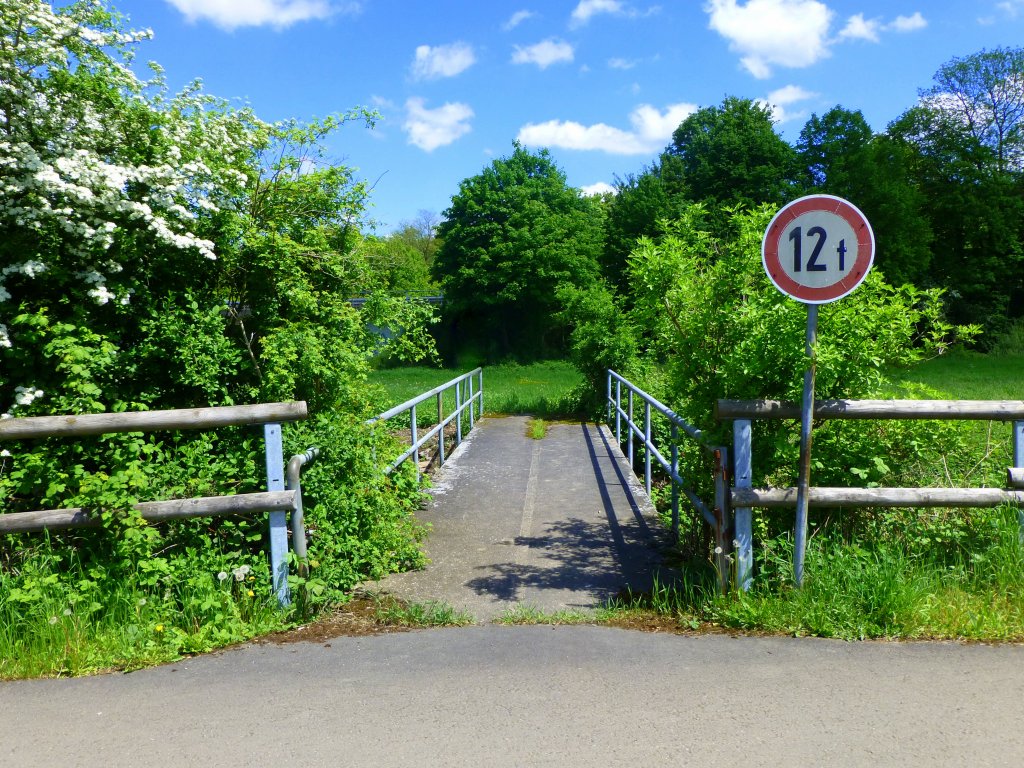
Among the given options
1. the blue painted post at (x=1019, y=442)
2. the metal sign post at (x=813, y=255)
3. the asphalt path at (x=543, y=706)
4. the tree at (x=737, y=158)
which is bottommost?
the asphalt path at (x=543, y=706)

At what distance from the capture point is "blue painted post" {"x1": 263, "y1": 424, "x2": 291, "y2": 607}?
4.41 metres

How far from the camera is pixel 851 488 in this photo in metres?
4.42

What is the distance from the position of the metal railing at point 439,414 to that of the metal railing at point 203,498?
95cm

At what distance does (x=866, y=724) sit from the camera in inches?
122

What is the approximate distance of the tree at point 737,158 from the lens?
3847 cm

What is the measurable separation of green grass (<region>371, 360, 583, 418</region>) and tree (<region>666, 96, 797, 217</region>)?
12613mm

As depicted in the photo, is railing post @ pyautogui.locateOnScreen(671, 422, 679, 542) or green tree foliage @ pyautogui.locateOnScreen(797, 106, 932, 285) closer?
railing post @ pyautogui.locateOnScreen(671, 422, 679, 542)

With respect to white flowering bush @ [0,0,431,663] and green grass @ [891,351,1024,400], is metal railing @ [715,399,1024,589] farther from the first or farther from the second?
green grass @ [891,351,1024,400]

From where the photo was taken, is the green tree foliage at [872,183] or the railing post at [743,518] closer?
the railing post at [743,518]

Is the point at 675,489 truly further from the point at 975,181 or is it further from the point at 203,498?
the point at 975,181

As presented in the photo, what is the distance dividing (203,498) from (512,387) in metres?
21.9

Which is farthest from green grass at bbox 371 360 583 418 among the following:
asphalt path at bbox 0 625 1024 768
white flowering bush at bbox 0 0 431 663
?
asphalt path at bbox 0 625 1024 768

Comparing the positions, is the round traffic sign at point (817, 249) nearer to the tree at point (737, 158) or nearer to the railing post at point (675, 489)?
the railing post at point (675, 489)

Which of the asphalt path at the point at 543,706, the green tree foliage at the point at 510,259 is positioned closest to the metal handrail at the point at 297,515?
the asphalt path at the point at 543,706
